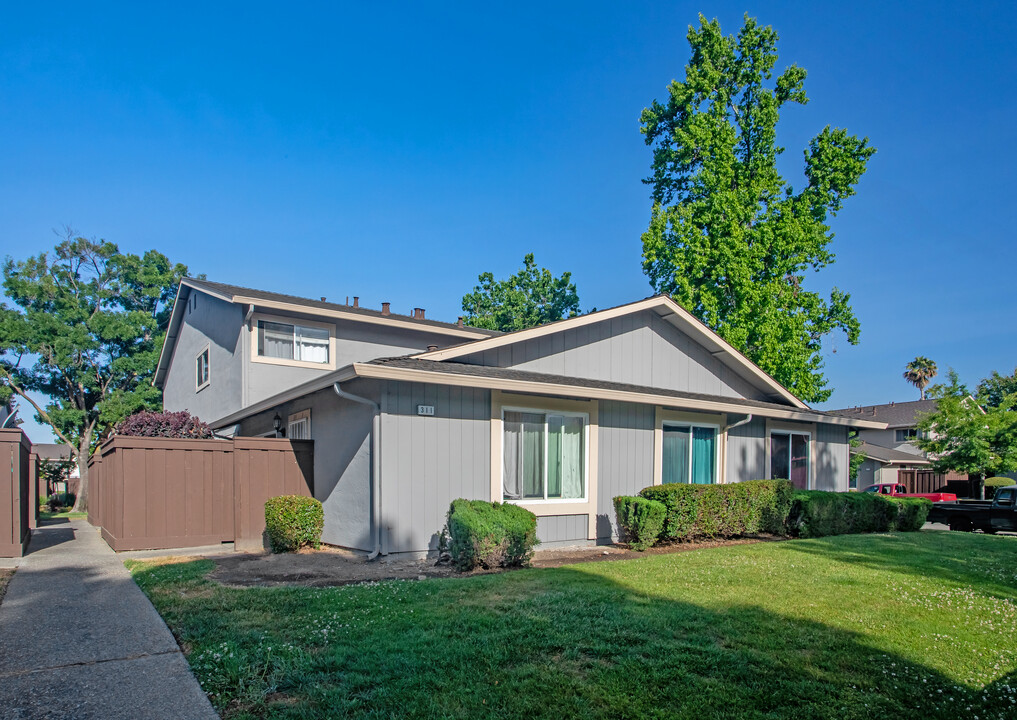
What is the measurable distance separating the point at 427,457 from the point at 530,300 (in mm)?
31859

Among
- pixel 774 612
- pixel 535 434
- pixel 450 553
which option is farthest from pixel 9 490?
pixel 774 612

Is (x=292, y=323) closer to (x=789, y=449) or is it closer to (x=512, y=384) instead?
(x=512, y=384)

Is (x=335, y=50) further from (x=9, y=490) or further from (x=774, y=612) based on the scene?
(x=774, y=612)

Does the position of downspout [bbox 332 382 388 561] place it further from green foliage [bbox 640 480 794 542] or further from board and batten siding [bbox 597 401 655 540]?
green foliage [bbox 640 480 794 542]

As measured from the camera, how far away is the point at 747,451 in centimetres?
1505

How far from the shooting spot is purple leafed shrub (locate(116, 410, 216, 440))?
14.3 m

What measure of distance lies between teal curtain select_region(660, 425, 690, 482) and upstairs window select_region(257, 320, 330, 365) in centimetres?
867

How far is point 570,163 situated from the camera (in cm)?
2477

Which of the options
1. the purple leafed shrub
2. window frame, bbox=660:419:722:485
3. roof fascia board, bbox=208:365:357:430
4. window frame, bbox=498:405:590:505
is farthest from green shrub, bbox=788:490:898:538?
the purple leafed shrub

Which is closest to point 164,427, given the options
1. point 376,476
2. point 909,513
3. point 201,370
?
point 201,370

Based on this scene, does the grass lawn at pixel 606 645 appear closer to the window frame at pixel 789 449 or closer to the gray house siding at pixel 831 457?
the window frame at pixel 789 449

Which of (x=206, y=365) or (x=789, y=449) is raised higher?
(x=206, y=365)

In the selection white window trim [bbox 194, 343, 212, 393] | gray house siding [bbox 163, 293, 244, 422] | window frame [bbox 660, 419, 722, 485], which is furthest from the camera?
white window trim [bbox 194, 343, 212, 393]

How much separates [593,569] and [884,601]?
3.30 m
